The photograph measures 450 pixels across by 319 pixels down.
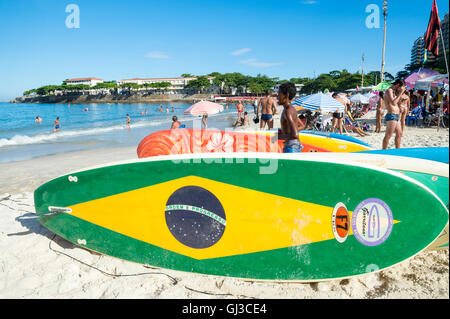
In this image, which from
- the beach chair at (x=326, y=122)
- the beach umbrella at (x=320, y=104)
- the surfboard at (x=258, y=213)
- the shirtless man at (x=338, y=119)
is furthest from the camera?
the beach chair at (x=326, y=122)

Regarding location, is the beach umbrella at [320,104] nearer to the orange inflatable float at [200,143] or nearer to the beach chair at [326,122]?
the beach chair at [326,122]

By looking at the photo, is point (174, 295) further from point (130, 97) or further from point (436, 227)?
point (130, 97)

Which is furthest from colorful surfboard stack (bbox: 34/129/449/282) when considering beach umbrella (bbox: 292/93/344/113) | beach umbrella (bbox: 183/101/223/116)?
beach umbrella (bbox: 183/101/223/116)

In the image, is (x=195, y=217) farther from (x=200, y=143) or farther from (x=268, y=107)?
(x=268, y=107)

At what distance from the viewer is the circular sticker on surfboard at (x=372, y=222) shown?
71.4 inches

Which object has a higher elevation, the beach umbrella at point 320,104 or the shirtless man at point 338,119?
the beach umbrella at point 320,104

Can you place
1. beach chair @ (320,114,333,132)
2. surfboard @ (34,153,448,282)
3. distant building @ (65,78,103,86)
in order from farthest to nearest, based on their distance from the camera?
1. distant building @ (65,78,103,86)
2. beach chair @ (320,114,333,132)
3. surfboard @ (34,153,448,282)

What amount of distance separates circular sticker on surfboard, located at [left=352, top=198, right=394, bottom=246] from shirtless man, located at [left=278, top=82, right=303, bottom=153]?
1.08 meters

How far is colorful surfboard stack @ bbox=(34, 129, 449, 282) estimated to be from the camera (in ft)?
5.96

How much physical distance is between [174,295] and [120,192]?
943 mm

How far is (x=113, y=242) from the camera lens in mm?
2375

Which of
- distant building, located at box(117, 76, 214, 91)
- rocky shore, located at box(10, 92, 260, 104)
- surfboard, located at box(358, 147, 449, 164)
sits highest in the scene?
distant building, located at box(117, 76, 214, 91)

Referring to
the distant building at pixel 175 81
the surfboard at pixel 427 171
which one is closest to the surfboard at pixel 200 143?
the surfboard at pixel 427 171

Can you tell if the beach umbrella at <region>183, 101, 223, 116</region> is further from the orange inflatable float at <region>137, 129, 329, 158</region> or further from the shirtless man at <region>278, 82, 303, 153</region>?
the shirtless man at <region>278, 82, 303, 153</region>
